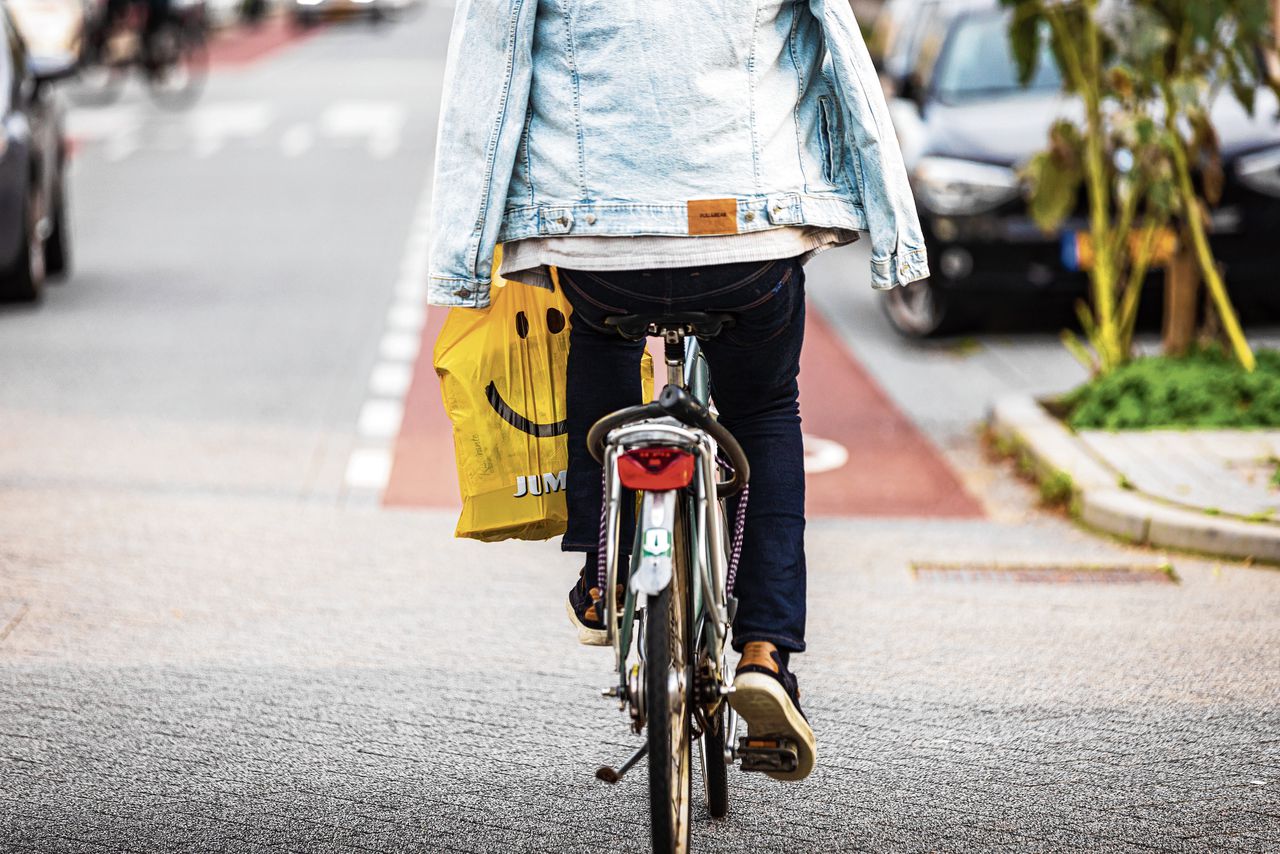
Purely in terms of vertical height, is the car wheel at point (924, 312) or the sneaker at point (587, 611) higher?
the sneaker at point (587, 611)

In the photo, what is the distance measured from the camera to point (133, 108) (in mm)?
25172

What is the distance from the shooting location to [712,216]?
10.7 ft

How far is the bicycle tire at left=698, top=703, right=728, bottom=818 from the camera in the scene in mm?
3738

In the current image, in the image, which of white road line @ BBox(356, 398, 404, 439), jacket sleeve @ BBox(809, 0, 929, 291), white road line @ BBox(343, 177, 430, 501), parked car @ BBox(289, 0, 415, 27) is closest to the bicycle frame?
jacket sleeve @ BBox(809, 0, 929, 291)

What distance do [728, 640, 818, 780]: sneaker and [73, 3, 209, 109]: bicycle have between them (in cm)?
2232

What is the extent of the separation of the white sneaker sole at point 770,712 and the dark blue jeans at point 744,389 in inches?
5.6

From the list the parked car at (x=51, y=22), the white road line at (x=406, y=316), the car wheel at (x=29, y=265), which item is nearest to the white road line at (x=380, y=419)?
the white road line at (x=406, y=316)

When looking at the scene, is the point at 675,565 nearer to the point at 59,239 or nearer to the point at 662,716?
the point at 662,716

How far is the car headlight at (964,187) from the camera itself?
396 inches

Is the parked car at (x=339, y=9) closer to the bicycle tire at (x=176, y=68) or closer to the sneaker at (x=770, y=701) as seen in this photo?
the bicycle tire at (x=176, y=68)

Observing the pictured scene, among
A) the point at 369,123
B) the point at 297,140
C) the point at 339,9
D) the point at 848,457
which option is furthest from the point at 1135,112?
the point at 339,9

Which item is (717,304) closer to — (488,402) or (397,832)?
(488,402)

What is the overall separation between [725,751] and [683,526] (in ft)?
1.71

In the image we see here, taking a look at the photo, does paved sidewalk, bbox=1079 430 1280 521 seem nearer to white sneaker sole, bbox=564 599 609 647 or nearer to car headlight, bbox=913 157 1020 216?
car headlight, bbox=913 157 1020 216
